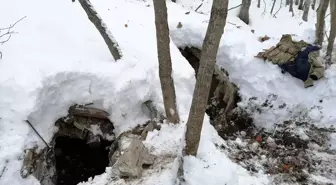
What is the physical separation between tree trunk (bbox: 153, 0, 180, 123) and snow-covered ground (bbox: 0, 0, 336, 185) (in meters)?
0.43

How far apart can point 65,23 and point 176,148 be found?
172 inches

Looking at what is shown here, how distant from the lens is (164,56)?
4.66 meters

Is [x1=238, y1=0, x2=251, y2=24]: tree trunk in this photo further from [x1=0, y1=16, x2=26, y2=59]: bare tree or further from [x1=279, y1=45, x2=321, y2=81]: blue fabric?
[x1=0, y1=16, x2=26, y2=59]: bare tree

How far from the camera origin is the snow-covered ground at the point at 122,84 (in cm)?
480

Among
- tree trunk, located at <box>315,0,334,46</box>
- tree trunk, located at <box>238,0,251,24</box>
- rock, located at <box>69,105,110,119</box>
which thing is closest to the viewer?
rock, located at <box>69,105,110,119</box>

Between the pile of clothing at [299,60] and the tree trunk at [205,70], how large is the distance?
3143 millimetres

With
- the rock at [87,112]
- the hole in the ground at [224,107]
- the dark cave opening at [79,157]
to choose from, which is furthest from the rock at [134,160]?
the hole in the ground at [224,107]

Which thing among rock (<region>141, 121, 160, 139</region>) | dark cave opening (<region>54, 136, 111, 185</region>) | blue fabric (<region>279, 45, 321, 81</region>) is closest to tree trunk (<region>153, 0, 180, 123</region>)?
rock (<region>141, 121, 160, 139</region>)

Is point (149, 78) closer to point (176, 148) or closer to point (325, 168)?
point (176, 148)

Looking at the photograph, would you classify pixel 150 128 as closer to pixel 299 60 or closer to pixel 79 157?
pixel 79 157

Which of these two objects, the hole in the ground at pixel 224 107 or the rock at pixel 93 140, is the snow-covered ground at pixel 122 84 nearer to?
the hole in the ground at pixel 224 107

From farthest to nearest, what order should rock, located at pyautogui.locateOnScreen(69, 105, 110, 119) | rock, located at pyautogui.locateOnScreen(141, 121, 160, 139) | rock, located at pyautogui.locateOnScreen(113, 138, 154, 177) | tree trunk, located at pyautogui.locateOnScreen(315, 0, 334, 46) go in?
1. tree trunk, located at pyautogui.locateOnScreen(315, 0, 334, 46)
2. rock, located at pyautogui.locateOnScreen(69, 105, 110, 119)
3. rock, located at pyautogui.locateOnScreen(141, 121, 160, 139)
4. rock, located at pyautogui.locateOnScreen(113, 138, 154, 177)

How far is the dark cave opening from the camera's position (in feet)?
20.4

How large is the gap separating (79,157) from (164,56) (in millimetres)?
2984
